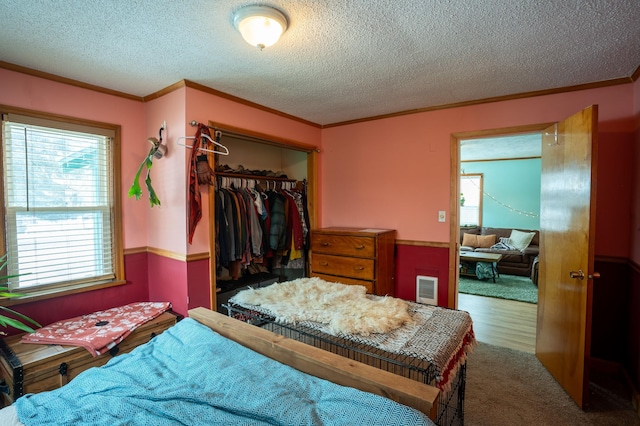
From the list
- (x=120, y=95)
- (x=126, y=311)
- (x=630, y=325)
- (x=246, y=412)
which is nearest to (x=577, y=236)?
(x=630, y=325)

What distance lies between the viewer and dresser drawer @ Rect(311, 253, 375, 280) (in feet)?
9.35

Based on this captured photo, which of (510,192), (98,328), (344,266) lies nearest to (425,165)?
(344,266)

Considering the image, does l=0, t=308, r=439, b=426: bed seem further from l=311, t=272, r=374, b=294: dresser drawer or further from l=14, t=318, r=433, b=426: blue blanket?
l=311, t=272, r=374, b=294: dresser drawer

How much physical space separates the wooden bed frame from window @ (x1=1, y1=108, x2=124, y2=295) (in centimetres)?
157

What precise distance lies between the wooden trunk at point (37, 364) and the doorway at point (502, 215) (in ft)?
9.72

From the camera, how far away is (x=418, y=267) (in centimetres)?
312

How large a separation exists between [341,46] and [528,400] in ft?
8.43

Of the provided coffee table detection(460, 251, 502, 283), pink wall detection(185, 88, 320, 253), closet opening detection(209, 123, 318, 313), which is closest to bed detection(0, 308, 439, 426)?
pink wall detection(185, 88, 320, 253)

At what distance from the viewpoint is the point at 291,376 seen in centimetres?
113

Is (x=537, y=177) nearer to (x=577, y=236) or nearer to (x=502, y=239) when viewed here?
(x=502, y=239)

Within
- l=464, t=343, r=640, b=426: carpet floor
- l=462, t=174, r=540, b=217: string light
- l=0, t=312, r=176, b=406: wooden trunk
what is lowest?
l=464, t=343, r=640, b=426: carpet floor

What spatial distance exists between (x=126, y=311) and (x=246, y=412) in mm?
2040

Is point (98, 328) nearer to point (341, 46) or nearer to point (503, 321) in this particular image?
point (341, 46)

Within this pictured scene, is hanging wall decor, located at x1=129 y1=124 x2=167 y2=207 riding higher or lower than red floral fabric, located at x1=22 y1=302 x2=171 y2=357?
higher
